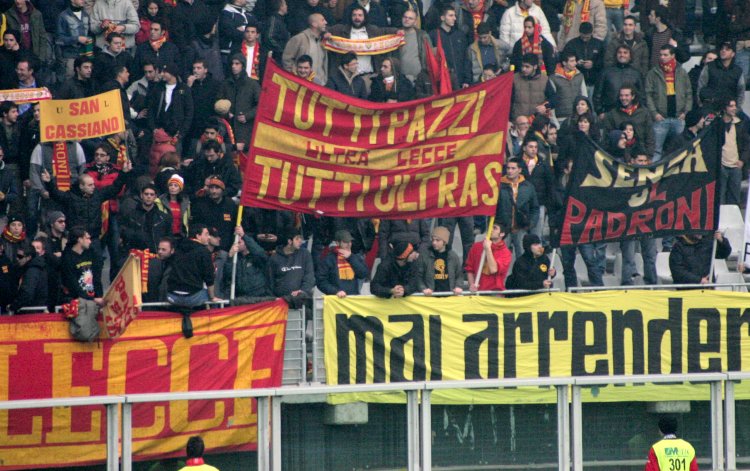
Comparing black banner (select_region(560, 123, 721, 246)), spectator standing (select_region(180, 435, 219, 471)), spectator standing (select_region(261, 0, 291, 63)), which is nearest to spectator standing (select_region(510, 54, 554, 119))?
spectator standing (select_region(261, 0, 291, 63))

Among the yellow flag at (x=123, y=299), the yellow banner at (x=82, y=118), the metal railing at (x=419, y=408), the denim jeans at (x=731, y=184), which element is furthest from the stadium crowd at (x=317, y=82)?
the metal railing at (x=419, y=408)

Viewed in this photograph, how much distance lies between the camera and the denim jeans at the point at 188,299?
15539 millimetres

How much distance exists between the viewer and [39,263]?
15.5 m

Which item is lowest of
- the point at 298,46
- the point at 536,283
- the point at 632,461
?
the point at 632,461

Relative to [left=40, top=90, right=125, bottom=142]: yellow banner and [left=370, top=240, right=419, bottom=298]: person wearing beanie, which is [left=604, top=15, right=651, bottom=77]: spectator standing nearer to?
[left=370, top=240, right=419, bottom=298]: person wearing beanie

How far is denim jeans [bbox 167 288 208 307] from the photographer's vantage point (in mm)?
15539

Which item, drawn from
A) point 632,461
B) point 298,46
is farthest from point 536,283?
point 298,46

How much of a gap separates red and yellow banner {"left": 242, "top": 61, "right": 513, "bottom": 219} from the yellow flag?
2.09 meters

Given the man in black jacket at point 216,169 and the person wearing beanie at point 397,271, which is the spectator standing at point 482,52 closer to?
the man in black jacket at point 216,169

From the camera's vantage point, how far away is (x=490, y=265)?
1712 cm

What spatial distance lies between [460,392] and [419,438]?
510 millimetres

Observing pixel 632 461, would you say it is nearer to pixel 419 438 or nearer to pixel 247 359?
pixel 419 438

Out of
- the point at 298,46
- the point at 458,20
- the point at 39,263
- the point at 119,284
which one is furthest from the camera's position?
the point at 458,20

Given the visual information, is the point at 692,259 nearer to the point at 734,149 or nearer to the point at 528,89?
the point at 734,149
